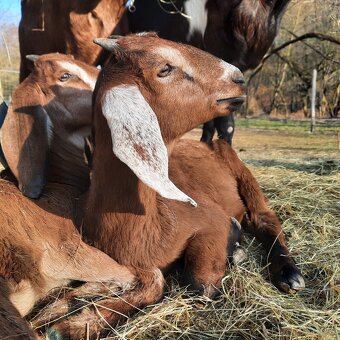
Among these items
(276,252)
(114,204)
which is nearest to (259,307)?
(276,252)

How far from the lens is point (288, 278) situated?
2623 millimetres

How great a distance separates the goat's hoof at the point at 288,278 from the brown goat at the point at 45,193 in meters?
0.76

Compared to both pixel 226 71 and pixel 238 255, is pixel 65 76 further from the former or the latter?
pixel 238 255

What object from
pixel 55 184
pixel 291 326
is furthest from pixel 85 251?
pixel 291 326

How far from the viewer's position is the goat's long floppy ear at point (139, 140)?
201 centimetres

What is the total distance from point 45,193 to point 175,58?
968 millimetres

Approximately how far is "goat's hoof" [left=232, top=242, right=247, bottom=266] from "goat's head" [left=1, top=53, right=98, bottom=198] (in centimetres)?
107

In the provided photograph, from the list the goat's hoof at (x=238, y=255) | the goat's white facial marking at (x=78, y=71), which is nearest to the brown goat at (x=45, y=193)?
the goat's white facial marking at (x=78, y=71)

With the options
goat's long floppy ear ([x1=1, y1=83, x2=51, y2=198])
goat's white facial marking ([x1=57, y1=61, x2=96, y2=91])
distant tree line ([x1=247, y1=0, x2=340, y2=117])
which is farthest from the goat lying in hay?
distant tree line ([x1=247, y1=0, x2=340, y2=117])

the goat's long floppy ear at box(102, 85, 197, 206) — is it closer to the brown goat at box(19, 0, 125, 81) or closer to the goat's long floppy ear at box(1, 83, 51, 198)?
the goat's long floppy ear at box(1, 83, 51, 198)

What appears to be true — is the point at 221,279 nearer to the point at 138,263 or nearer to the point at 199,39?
the point at 138,263

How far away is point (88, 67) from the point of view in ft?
10.3

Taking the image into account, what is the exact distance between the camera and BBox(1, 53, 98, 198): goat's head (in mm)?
2744

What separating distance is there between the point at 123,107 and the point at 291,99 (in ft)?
88.3
